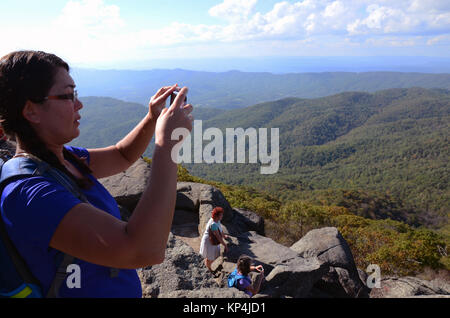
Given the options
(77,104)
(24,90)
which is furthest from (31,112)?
(77,104)

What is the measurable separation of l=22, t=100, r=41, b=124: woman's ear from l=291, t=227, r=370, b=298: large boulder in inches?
308

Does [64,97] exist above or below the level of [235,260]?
above

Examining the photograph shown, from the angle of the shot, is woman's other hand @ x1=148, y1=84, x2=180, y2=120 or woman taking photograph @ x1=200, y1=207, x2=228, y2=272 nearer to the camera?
woman's other hand @ x1=148, y1=84, x2=180, y2=120

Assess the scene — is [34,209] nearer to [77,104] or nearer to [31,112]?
[31,112]

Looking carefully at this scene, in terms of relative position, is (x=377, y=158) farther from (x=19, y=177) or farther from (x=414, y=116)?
(x=19, y=177)

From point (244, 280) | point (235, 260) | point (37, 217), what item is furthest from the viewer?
point (235, 260)

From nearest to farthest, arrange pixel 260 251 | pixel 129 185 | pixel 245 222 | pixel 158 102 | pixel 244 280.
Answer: pixel 158 102, pixel 244 280, pixel 260 251, pixel 129 185, pixel 245 222

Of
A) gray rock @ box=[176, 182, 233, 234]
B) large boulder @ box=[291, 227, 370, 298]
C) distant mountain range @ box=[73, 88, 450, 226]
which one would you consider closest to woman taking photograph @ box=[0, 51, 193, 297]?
large boulder @ box=[291, 227, 370, 298]

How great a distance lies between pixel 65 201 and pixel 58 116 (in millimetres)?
467

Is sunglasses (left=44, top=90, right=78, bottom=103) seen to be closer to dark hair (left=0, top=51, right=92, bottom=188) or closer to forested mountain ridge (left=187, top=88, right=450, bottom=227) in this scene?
dark hair (left=0, top=51, right=92, bottom=188)

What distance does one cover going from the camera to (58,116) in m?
1.33

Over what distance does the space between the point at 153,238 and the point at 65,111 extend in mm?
722

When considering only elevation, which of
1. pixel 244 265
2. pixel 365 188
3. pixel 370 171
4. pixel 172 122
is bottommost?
pixel 365 188

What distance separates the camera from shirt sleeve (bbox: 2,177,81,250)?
104cm
